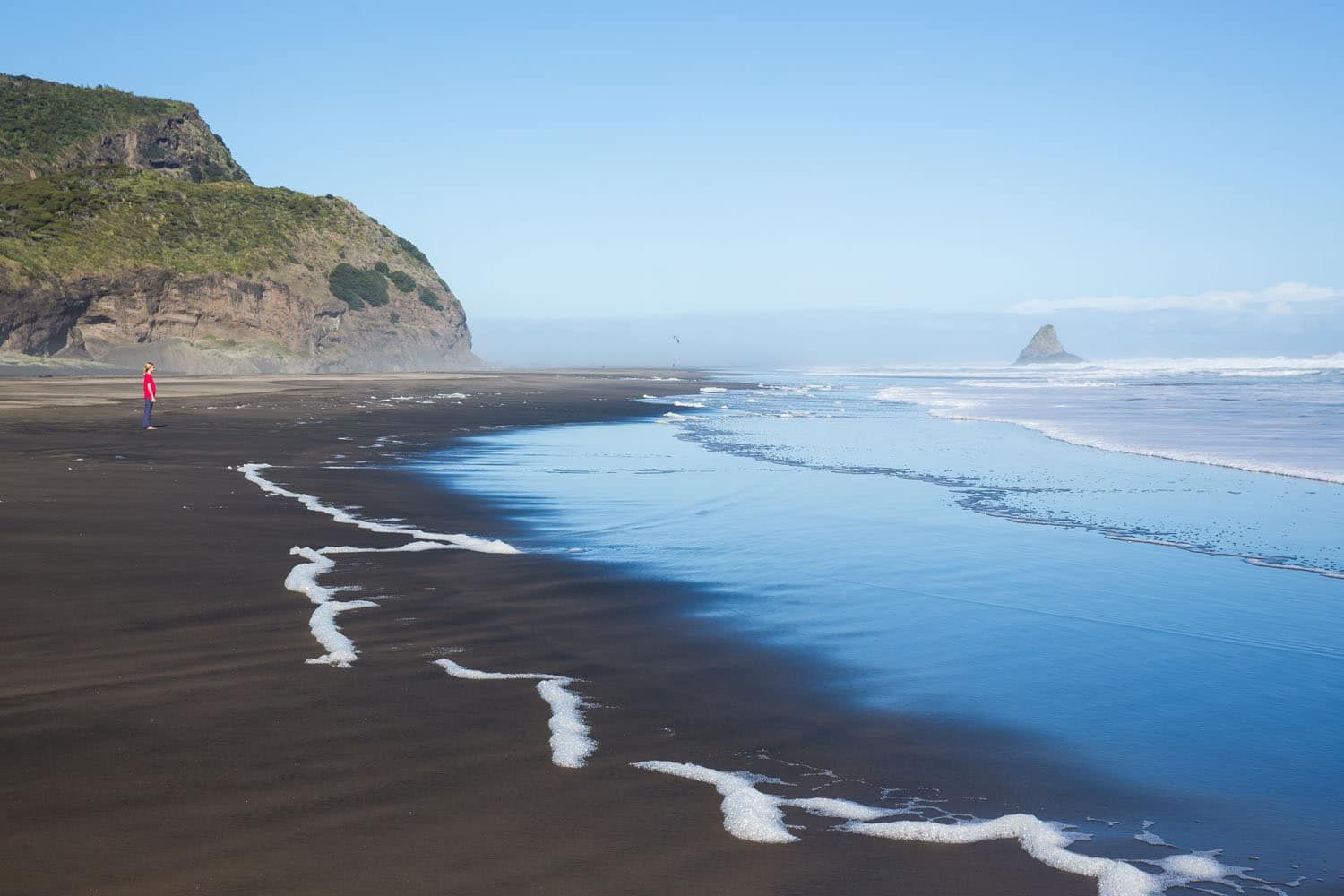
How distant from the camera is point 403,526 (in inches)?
404

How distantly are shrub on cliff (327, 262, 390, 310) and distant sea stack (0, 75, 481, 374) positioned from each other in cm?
13

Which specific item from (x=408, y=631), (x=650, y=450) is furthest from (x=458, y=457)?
(x=408, y=631)

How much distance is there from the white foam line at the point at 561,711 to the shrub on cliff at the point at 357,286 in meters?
72.5

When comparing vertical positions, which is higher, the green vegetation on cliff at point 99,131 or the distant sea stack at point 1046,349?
the green vegetation on cliff at point 99,131

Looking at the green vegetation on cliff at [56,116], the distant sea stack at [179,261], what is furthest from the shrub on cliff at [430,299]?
the green vegetation on cliff at [56,116]

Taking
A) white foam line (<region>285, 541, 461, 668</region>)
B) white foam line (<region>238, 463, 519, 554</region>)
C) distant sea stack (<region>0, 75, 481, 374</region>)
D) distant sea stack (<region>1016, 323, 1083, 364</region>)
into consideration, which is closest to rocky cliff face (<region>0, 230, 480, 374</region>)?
distant sea stack (<region>0, 75, 481, 374</region>)

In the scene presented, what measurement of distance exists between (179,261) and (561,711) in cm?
6294

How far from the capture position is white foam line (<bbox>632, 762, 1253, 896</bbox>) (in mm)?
3459

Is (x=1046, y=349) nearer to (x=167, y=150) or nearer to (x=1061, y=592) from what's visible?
(x=167, y=150)

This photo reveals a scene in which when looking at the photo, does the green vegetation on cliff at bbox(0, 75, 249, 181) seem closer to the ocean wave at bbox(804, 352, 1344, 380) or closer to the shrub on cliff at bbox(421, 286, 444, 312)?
the shrub on cliff at bbox(421, 286, 444, 312)

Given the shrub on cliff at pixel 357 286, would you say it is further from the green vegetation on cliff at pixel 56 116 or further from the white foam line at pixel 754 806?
the white foam line at pixel 754 806

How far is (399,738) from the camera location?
14.5ft

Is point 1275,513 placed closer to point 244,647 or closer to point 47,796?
point 244,647

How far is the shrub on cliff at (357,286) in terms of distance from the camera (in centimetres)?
7456
